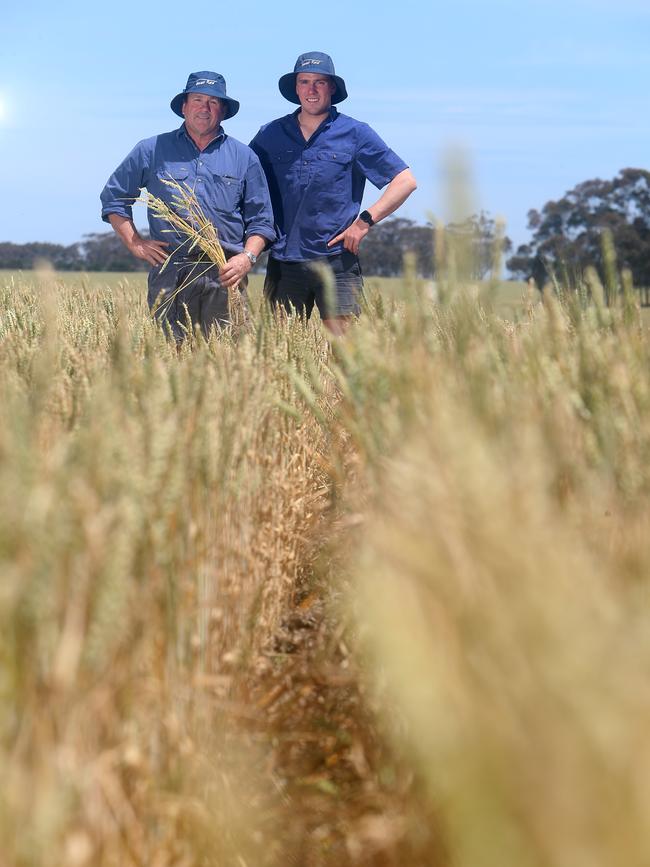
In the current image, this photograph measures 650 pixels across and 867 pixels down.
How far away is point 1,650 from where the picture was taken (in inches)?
46.8

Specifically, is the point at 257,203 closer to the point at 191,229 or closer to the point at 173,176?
the point at 173,176

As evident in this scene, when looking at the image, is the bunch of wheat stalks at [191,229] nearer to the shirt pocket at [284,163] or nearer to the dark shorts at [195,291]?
the dark shorts at [195,291]

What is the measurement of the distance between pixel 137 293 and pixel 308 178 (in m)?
3.78

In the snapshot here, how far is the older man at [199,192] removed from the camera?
467 cm

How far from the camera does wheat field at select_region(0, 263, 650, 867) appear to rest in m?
0.91

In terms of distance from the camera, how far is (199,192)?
15.3 ft

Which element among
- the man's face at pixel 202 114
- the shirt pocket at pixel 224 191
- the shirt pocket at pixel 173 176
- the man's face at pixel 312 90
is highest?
the man's face at pixel 312 90

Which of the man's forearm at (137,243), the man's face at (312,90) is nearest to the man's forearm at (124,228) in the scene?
the man's forearm at (137,243)

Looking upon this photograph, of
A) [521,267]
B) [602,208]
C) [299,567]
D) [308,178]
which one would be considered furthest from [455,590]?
[602,208]

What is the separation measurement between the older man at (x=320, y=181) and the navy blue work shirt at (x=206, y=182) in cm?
26

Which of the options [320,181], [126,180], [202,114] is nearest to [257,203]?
[320,181]

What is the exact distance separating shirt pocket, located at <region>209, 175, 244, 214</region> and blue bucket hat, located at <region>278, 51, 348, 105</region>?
2.37ft

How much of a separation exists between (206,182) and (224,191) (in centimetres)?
9

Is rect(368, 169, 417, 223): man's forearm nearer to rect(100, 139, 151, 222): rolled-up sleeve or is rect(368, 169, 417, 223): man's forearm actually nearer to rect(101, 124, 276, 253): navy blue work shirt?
rect(101, 124, 276, 253): navy blue work shirt
